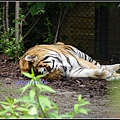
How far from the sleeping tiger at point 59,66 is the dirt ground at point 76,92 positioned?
11cm

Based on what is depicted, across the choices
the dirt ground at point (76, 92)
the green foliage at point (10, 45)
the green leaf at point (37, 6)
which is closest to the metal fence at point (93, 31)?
the green foliage at point (10, 45)

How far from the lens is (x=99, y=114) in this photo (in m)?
3.10

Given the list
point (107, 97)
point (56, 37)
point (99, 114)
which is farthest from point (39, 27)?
point (99, 114)

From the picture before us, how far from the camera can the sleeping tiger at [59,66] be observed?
532cm

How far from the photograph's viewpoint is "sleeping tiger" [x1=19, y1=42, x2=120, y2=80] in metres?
5.32

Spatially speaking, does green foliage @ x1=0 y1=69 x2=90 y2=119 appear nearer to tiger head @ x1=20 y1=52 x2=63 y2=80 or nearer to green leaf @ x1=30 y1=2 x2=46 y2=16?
green leaf @ x1=30 y1=2 x2=46 y2=16

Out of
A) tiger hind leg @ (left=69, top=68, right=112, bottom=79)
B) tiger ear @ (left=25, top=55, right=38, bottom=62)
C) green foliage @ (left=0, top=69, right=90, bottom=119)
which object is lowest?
tiger hind leg @ (left=69, top=68, right=112, bottom=79)

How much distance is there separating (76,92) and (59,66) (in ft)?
3.68

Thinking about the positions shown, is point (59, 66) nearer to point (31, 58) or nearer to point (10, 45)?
point (31, 58)

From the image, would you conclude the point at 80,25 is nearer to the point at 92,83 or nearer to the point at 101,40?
the point at 101,40

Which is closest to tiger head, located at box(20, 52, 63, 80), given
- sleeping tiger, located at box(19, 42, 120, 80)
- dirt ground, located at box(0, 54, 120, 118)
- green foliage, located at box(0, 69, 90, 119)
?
sleeping tiger, located at box(19, 42, 120, 80)

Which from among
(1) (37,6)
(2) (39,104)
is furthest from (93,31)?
(2) (39,104)

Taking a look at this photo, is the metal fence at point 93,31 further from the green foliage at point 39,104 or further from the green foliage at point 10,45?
the green foliage at point 39,104

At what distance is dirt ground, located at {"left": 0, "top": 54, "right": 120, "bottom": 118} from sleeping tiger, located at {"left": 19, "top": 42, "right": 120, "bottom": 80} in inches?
4.4
